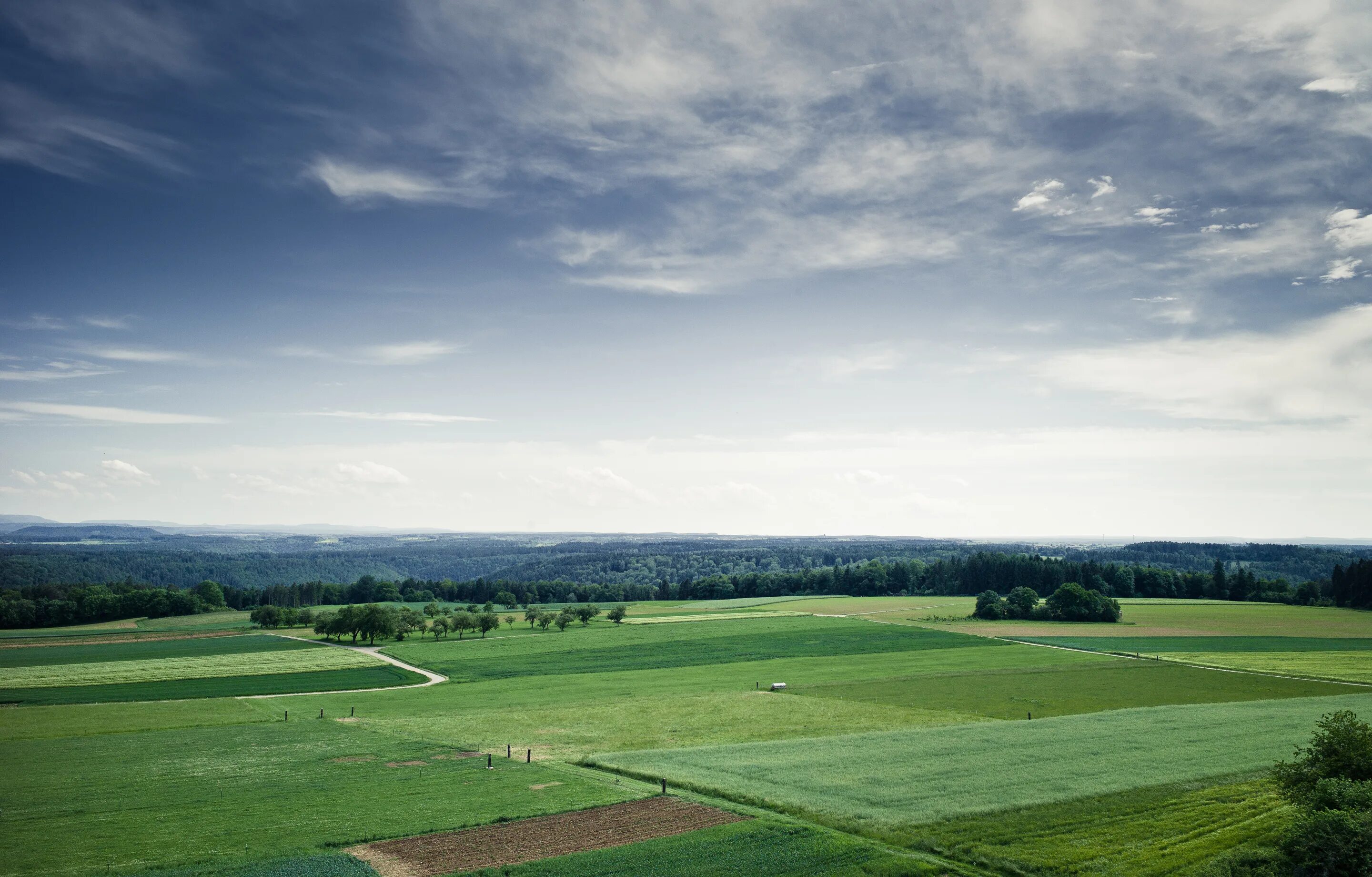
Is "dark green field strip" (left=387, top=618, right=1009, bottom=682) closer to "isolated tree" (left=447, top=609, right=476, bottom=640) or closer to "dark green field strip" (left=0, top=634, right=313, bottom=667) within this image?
"isolated tree" (left=447, top=609, right=476, bottom=640)

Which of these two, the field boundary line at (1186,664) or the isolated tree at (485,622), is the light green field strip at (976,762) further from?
the isolated tree at (485,622)

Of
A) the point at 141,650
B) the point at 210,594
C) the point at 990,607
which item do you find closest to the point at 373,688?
the point at 141,650

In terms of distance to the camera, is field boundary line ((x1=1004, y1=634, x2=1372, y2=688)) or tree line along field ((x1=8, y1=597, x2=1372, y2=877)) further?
field boundary line ((x1=1004, y1=634, x2=1372, y2=688))

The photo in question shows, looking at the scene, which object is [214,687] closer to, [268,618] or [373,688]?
[373,688]

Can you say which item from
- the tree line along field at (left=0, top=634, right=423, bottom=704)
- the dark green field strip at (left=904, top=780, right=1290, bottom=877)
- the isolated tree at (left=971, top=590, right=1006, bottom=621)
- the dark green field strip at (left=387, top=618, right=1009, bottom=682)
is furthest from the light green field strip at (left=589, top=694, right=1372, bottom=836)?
the isolated tree at (left=971, top=590, right=1006, bottom=621)

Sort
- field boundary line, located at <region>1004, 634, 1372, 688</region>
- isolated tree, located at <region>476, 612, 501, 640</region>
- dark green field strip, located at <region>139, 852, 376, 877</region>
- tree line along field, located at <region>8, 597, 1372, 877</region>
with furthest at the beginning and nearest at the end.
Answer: isolated tree, located at <region>476, 612, 501, 640</region> < field boundary line, located at <region>1004, 634, 1372, 688</region> < tree line along field, located at <region>8, 597, 1372, 877</region> < dark green field strip, located at <region>139, 852, 376, 877</region>

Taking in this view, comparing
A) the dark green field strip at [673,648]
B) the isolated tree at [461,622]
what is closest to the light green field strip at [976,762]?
the dark green field strip at [673,648]

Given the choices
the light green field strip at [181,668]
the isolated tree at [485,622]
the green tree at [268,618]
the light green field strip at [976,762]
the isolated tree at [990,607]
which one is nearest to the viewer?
the light green field strip at [976,762]
